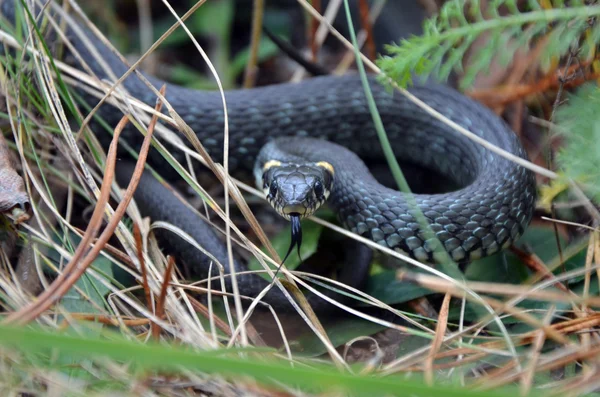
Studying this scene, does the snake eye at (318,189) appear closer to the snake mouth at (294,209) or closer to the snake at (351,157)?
the snake at (351,157)

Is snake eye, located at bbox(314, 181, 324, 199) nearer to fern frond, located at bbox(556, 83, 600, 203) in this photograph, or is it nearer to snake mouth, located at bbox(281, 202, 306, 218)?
snake mouth, located at bbox(281, 202, 306, 218)

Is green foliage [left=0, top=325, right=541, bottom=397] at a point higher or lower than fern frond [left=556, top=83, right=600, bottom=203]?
lower

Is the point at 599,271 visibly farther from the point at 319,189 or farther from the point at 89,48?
the point at 89,48

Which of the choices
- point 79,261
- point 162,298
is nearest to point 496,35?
point 162,298

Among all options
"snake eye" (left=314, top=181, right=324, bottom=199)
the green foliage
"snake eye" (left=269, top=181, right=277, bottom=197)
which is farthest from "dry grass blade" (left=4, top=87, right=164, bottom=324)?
"snake eye" (left=314, top=181, right=324, bottom=199)

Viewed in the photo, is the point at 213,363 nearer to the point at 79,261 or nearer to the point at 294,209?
the point at 79,261

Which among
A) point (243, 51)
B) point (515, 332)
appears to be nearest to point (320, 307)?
point (515, 332)
